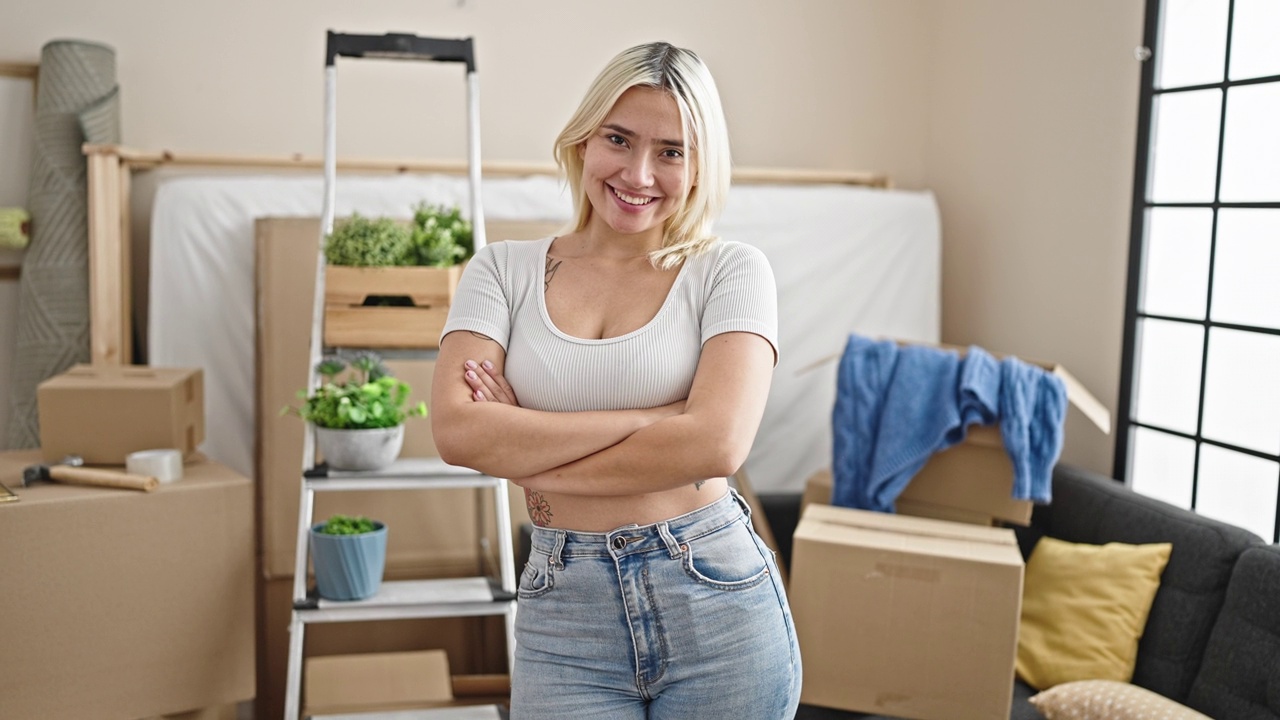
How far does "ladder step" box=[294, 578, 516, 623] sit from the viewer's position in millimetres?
2250

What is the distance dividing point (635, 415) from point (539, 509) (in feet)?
0.59

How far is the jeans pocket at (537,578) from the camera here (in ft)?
4.44

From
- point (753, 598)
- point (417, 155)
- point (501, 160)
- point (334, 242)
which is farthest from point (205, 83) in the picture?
point (753, 598)

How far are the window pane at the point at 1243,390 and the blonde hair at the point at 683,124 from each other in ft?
5.20

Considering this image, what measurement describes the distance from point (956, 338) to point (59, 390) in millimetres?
2611

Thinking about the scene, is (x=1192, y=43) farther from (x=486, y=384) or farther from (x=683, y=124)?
(x=486, y=384)

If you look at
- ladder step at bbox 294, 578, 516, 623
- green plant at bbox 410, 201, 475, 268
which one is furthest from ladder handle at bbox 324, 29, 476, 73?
ladder step at bbox 294, 578, 516, 623

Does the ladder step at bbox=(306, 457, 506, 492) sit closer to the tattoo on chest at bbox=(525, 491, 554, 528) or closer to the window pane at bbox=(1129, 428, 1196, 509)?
the tattoo on chest at bbox=(525, 491, 554, 528)

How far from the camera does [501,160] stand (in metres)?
3.51

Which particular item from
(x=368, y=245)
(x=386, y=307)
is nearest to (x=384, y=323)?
(x=386, y=307)

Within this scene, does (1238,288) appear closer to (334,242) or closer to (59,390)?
(334,242)

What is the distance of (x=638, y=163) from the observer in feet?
4.65

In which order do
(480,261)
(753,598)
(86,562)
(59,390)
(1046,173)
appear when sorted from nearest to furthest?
(753,598) → (480,261) → (86,562) → (59,390) → (1046,173)

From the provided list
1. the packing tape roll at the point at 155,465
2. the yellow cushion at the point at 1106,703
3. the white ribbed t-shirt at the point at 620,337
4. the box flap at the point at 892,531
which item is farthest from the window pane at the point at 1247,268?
the packing tape roll at the point at 155,465
